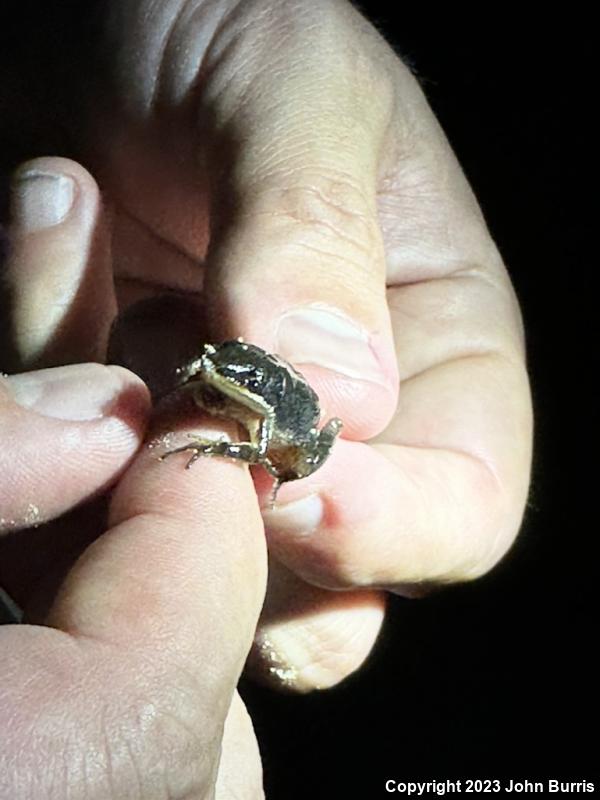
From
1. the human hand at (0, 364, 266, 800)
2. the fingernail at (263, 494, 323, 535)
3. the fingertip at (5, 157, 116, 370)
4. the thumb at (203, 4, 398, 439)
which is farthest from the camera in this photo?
the fingertip at (5, 157, 116, 370)

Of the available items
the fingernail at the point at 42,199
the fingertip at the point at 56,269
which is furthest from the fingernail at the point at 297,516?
the fingernail at the point at 42,199

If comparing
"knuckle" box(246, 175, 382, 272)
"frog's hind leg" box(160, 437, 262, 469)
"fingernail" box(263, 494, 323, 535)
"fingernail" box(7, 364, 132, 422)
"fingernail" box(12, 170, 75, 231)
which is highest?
"knuckle" box(246, 175, 382, 272)

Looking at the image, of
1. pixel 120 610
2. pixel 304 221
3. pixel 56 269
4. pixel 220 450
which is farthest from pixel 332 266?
pixel 120 610

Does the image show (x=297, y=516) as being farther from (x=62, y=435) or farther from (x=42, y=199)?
(x=42, y=199)

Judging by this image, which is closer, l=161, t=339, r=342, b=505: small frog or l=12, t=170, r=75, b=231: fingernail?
l=161, t=339, r=342, b=505: small frog

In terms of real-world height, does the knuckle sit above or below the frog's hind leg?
above

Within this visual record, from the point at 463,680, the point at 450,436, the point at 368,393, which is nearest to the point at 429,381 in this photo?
the point at 450,436

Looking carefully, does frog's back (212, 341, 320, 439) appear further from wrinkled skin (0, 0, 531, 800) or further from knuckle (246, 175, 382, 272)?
knuckle (246, 175, 382, 272)

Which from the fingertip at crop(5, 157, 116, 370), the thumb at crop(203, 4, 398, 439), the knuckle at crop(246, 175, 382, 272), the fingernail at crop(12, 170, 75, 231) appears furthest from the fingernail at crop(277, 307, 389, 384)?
the fingernail at crop(12, 170, 75, 231)

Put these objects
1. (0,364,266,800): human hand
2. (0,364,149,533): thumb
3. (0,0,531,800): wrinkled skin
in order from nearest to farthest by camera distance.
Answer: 1. (0,364,266,800): human hand
2. (0,0,531,800): wrinkled skin
3. (0,364,149,533): thumb
